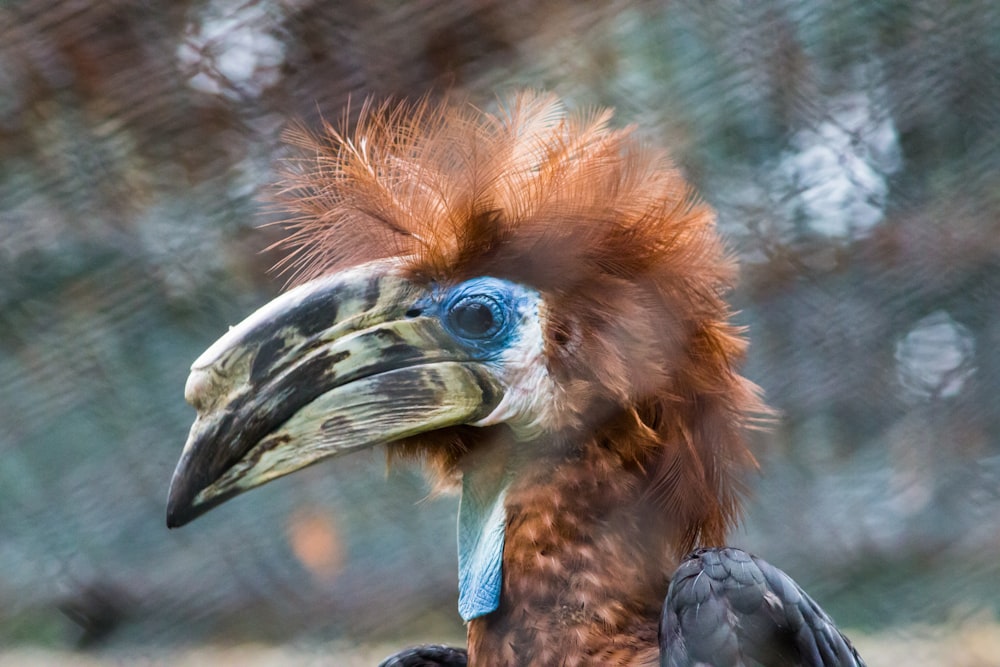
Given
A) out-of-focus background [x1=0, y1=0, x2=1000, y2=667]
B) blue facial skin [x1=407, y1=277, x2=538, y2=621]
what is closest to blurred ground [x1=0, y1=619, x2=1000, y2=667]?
out-of-focus background [x1=0, y1=0, x2=1000, y2=667]

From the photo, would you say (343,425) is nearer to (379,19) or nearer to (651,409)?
(651,409)

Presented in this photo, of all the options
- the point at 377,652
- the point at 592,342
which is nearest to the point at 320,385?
the point at 592,342

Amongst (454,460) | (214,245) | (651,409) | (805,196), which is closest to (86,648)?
(214,245)

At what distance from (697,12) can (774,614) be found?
1265 mm

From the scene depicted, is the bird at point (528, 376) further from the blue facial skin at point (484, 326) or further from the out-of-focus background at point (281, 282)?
the out-of-focus background at point (281, 282)

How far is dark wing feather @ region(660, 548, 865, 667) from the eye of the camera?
102 cm

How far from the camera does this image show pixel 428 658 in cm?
149

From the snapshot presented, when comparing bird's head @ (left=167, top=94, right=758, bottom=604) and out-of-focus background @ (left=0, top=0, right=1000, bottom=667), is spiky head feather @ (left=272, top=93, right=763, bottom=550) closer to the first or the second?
bird's head @ (left=167, top=94, right=758, bottom=604)

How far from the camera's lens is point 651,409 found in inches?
48.1

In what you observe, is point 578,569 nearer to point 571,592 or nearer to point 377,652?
point 571,592

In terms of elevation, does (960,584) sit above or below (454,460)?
below

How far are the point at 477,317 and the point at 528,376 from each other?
0.09 m

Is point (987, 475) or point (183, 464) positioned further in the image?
point (987, 475)

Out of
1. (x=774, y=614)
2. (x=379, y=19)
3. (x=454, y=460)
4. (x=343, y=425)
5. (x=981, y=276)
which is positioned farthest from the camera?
(x=981, y=276)
